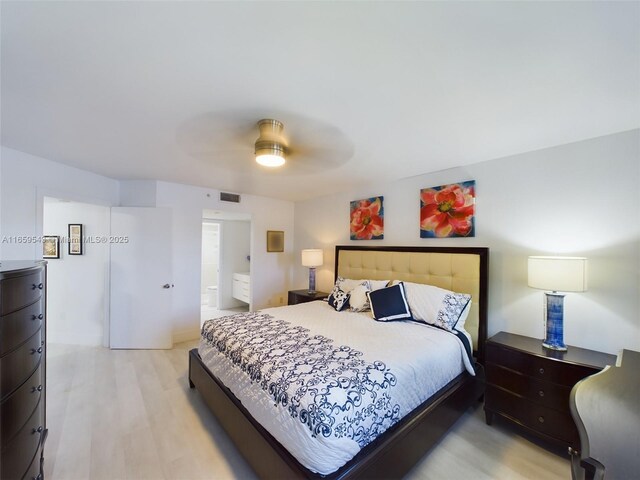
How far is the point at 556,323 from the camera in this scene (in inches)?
78.4

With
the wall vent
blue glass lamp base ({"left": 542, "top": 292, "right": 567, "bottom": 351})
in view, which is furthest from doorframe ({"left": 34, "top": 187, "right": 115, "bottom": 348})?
blue glass lamp base ({"left": 542, "top": 292, "right": 567, "bottom": 351})

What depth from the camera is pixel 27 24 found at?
1091 mm

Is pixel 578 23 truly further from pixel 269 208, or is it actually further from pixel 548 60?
pixel 269 208

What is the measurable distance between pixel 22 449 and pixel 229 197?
3472 mm

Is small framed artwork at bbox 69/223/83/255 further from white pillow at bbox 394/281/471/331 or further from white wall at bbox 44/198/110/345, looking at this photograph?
white pillow at bbox 394/281/471/331

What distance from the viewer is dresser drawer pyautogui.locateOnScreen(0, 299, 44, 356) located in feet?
3.79

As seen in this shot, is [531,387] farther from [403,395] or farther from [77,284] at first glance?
[77,284]

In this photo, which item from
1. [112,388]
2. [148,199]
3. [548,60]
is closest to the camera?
[548,60]

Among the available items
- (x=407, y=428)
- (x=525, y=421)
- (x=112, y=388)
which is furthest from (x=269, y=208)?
(x=525, y=421)

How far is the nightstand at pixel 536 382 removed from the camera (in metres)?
1.77

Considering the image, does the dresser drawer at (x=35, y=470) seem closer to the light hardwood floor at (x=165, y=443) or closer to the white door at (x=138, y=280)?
the light hardwood floor at (x=165, y=443)

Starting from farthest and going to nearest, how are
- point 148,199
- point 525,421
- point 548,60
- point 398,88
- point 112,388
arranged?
point 148,199
point 112,388
point 525,421
point 398,88
point 548,60

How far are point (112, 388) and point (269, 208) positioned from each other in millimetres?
3239

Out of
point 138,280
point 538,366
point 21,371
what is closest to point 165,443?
point 21,371
